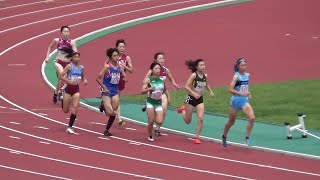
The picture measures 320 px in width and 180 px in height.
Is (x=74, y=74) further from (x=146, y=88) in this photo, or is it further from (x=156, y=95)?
(x=156, y=95)

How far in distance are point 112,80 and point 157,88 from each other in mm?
1154

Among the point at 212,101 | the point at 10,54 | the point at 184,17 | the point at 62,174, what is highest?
the point at 184,17

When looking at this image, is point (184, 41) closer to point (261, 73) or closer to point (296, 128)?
point (261, 73)

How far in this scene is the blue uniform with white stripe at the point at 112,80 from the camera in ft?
63.6

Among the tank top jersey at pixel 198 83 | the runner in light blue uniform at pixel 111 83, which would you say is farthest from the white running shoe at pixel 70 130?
the tank top jersey at pixel 198 83

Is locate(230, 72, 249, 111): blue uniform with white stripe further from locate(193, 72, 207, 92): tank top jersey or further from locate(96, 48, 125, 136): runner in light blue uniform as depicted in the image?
locate(96, 48, 125, 136): runner in light blue uniform

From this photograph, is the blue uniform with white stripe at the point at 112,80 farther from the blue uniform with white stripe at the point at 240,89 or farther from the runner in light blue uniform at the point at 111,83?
the blue uniform with white stripe at the point at 240,89

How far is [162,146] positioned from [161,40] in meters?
13.7

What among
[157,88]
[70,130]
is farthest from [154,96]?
[70,130]

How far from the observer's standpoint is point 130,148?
58.9ft

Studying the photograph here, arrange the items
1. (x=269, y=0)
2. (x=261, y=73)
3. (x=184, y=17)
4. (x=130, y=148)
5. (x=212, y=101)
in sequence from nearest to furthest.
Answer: (x=130, y=148) < (x=212, y=101) < (x=261, y=73) < (x=184, y=17) < (x=269, y=0)

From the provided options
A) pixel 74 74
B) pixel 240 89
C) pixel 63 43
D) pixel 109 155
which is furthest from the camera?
pixel 63 43

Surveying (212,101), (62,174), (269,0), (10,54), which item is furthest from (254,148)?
(269,0)

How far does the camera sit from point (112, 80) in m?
19.4
